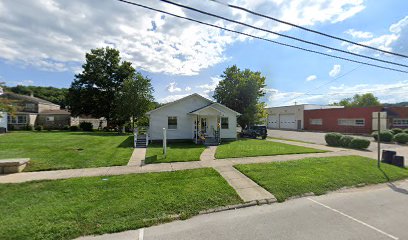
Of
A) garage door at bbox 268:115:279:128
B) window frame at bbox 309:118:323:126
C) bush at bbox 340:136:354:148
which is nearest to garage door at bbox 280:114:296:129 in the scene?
garage door at bbox 268:115:279:128

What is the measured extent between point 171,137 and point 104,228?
49.1ft

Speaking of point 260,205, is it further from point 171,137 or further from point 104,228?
point 171,137

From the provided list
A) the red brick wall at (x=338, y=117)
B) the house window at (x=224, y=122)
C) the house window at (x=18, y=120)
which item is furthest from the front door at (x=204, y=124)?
the house window at (x=18, y=120)

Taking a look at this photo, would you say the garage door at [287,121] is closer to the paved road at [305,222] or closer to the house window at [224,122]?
the house window at [224,122]

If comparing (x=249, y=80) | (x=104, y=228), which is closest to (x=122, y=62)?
(x=249, y=80)

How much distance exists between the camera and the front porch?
19172mm

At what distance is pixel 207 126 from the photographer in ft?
69.1

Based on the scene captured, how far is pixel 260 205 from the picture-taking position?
6.50 metres

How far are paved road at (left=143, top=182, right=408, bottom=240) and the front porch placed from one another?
496 inches

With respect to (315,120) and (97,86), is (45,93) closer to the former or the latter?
(97,86)

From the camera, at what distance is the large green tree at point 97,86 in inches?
1446

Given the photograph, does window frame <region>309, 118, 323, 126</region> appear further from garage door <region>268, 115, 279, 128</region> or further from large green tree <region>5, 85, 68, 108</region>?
large green tree <region>5, 85, 68, 108</region>

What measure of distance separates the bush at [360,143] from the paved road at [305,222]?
466 inches

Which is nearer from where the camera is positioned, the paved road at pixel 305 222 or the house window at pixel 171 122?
the paved road at pixel 305 222
